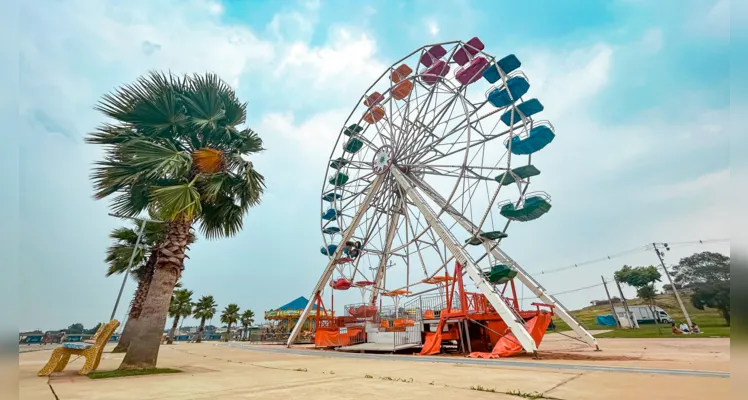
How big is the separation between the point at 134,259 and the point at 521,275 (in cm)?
2109

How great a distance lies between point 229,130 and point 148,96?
7.44 ft

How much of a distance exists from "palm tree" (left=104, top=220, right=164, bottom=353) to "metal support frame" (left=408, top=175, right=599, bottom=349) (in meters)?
15.2

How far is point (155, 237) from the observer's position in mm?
19609

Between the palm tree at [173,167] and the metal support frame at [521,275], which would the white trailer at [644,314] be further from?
the palm tree at [173,167]

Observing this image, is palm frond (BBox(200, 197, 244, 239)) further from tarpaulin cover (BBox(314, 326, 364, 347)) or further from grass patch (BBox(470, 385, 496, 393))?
tarpaulin cover (BBox(314, 326, 364, 347))

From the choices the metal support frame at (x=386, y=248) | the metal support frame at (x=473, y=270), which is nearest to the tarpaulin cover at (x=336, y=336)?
the metal support frame at (x=386, y=248)

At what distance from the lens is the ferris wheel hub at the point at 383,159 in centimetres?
2117

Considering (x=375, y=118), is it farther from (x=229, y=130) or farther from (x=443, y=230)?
(x=229, y=130)

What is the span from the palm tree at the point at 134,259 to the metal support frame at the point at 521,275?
597 inches

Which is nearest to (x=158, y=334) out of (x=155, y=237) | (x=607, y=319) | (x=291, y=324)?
(x=155, y=237)

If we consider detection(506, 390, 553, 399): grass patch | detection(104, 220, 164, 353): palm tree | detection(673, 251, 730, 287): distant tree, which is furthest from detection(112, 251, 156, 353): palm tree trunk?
detection(673, 251, 730, 287): distant tree

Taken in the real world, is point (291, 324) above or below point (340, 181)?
below

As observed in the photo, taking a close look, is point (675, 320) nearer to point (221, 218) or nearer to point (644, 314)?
point (644, 314)

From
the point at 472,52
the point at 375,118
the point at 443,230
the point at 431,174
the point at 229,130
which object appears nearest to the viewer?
the point at 229,130
